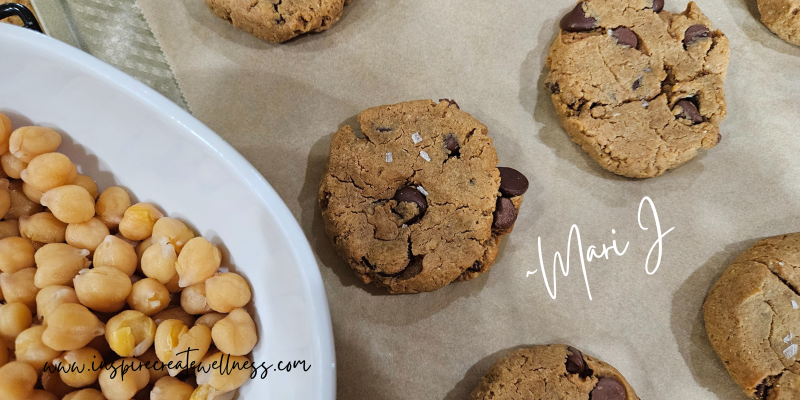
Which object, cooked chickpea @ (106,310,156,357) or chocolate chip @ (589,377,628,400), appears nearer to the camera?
cooked chickpea @ (106,310,156,357)

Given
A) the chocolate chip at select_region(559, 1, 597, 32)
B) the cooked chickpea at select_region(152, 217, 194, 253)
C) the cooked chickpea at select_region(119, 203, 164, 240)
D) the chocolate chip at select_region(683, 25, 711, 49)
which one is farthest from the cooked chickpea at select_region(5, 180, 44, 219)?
the chocolate chip at select_region(683, 25, 711, 49)

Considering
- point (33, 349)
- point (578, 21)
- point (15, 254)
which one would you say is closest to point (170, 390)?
point (33, 349)

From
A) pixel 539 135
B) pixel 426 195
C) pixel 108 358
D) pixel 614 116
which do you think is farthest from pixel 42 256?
pixel 614 116

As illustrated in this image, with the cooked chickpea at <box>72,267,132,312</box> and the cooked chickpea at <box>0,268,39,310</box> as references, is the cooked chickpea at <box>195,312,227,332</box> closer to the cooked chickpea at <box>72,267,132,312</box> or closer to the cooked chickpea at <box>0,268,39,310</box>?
the cooked chickpea at <box>72,267,132,312</box>

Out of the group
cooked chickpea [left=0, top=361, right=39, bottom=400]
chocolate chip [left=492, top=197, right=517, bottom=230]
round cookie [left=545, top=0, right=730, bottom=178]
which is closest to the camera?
cooked chickpea [left=0, top=361, right=39, bottom=400]

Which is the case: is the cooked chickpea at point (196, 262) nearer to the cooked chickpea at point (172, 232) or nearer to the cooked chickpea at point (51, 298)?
the cooked chickpea at point (172, 232)

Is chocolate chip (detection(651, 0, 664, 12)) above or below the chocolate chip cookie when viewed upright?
above

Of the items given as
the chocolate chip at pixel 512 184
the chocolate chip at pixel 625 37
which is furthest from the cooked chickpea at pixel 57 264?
the chocolate chip at pixel 625 37
